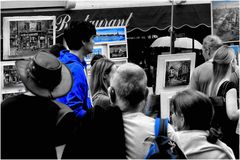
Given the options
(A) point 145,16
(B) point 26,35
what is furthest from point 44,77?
(A) point 145,16

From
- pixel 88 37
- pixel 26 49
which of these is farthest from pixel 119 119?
pixel 26 49

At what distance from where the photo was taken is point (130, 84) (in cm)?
159

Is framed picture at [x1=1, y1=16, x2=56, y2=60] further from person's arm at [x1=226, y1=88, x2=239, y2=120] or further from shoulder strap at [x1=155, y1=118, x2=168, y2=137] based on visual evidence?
shoulder strap at [x1=155, y1=118, x2=168, y2=137]

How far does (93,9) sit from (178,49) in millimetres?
1789

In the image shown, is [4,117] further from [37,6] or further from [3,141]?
[37,6]

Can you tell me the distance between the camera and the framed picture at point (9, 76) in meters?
2.93

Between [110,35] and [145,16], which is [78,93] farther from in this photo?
[145,16]

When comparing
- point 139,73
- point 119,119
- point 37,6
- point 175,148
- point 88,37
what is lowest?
point 175,148

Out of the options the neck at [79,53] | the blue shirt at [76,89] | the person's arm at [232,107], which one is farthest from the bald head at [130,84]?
the person's arm at [232,107]

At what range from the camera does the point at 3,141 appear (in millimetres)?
1499

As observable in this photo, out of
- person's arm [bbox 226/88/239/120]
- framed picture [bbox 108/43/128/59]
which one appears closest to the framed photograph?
framed picture [bbox 108/43/128/59]

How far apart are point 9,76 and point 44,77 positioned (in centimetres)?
147

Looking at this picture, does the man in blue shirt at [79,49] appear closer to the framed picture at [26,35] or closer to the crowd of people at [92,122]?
the crowd of people at [92,122]

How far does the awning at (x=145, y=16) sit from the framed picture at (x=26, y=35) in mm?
945
